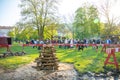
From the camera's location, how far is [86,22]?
74188mm

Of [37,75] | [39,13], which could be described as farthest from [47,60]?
[39,13]

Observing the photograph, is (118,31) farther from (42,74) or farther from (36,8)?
(42,74)

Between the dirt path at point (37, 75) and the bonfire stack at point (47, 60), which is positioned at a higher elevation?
the bonfire stack at point (47, 60)

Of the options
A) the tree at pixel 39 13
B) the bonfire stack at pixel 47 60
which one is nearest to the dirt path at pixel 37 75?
the bonfire stack at pixel 47 60

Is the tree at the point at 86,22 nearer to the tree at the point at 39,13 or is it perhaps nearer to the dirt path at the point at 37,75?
the tree at the point at 39,13

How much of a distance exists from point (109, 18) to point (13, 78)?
41856mm

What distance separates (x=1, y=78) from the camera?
1452 centimetres

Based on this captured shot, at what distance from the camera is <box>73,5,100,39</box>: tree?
72000 millimetres

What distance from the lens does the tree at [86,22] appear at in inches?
Answer: 2835

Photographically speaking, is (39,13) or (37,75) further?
(39,13)

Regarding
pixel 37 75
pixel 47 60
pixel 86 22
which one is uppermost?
pixel 86 22

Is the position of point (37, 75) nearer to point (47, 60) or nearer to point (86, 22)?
point (47, 60)

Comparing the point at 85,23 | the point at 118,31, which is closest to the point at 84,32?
the point at 85,23

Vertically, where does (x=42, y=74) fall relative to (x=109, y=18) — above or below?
below
